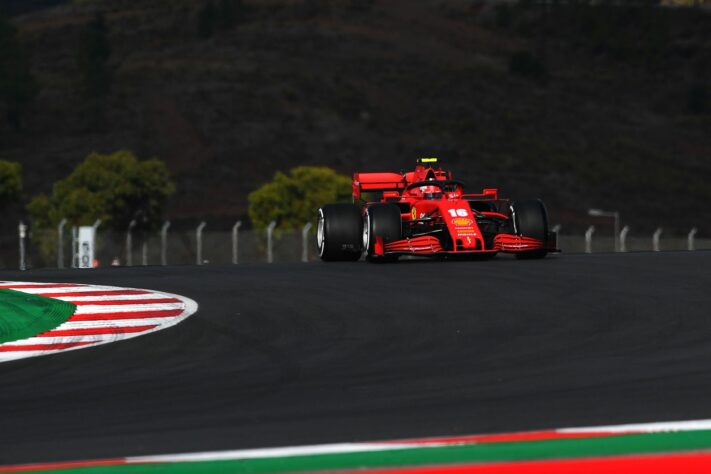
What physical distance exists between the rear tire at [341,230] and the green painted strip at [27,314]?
Result: 16.3 feet

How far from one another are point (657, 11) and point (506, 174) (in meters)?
57.8

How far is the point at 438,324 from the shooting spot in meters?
10.7

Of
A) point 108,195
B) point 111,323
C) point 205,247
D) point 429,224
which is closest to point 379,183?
point 429,224

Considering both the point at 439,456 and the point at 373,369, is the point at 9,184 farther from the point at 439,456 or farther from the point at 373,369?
the point at 439,456

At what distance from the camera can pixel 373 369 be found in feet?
27.6

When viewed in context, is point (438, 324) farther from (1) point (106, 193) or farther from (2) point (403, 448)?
(1) point (106, 193)

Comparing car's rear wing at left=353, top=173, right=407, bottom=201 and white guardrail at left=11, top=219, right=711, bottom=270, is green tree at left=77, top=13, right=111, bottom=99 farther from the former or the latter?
car's rear wing at left=353, top=173, right=407, bottom=201

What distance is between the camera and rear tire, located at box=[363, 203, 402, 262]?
17.0 metres

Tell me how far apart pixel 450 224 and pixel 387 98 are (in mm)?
101652

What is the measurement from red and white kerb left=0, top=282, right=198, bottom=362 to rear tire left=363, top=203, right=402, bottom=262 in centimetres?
372

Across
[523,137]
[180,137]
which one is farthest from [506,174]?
[180,137]

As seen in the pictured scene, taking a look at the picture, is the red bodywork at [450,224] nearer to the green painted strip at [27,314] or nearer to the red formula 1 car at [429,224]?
the red formula 1 car at [429,224]

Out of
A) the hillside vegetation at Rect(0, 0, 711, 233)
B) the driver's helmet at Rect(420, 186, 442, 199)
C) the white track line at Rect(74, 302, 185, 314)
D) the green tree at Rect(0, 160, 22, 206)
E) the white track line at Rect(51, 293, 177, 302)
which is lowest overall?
the white track line at Rect(74, 302, 185, 314)

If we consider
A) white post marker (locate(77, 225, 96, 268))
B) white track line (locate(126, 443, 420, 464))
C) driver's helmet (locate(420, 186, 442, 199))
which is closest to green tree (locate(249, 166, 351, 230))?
white post marker (locate(77, 225, 96, 268))
